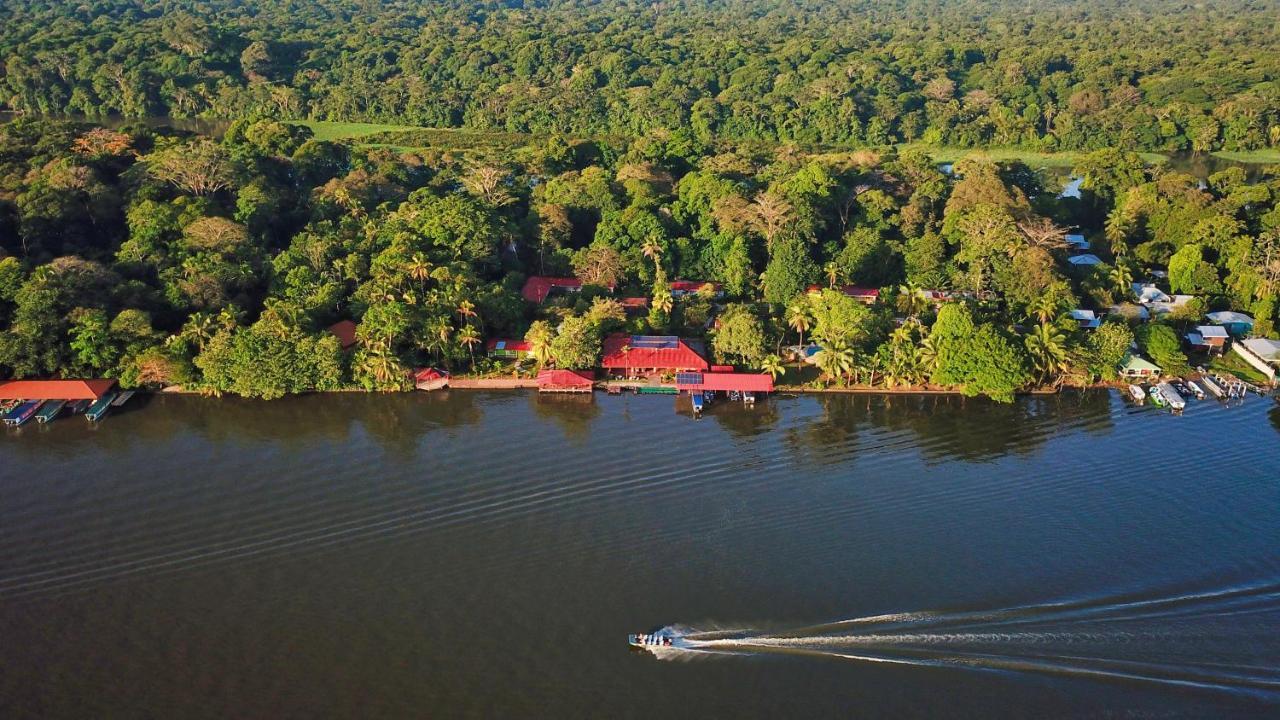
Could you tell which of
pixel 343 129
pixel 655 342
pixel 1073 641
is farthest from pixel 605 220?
pixel 343 129

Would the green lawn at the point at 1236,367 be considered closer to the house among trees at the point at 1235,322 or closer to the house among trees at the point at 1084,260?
the house among trees at the point at 1235,322

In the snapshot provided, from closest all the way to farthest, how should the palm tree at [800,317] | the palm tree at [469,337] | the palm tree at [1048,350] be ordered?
the palm tree at [1048,350] → the palm tree at [469,337] → the palm tree at [800,317]

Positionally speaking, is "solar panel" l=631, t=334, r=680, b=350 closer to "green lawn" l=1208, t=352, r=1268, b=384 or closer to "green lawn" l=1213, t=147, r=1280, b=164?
"green lawn" l=1208, t=352, r=1268, b=384

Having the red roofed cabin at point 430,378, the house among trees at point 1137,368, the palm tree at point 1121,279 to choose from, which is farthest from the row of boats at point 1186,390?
the red roofed cabin at point 430,378

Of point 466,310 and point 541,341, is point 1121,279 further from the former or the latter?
point 466,310

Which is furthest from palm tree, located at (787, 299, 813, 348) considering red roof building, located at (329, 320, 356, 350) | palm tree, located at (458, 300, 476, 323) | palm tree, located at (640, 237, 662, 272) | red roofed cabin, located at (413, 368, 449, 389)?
red roof building, located at (329, 320, 356, 350)

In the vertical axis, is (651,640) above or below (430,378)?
below

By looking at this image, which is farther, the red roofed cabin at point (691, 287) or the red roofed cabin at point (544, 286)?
the red roofed cabin at point (691, 287)

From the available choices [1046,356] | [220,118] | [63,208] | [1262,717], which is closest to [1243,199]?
[1046,356]
